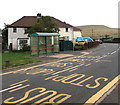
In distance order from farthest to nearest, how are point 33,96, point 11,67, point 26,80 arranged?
point 11,67 → point 26,80 → point 33,96

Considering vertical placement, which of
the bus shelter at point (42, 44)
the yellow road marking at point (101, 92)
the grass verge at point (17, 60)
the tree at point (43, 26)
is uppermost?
the tree at point (43, 26)

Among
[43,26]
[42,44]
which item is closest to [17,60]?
[42,44]

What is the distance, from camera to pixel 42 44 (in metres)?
22.0

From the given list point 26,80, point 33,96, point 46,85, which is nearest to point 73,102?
point 33,96

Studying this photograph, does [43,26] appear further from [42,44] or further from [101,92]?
[101,92]

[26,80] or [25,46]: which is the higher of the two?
[25,46]

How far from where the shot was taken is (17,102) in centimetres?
593

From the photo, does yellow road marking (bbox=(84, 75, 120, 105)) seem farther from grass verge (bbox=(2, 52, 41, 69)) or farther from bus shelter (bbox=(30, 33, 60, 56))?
bus shelter (bbox=(30, 33, 60, 56))

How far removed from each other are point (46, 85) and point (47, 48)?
13.7 m

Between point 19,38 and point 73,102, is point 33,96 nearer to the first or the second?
point 73,102

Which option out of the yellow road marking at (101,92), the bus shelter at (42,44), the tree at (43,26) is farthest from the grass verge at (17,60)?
the yellow road marking at (101,92)

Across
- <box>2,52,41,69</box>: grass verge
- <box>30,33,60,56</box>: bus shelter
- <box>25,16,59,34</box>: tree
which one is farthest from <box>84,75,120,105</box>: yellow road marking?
<box>25,16,59,34</box>: tree

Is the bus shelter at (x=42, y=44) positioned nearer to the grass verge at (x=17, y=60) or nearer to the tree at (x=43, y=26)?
the grass verge at (x=17, y=60)

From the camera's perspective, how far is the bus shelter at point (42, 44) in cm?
2080
